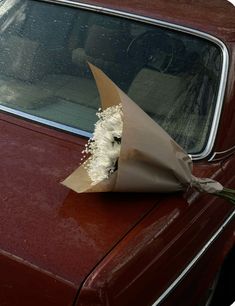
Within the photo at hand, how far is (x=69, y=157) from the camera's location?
233 centimetres

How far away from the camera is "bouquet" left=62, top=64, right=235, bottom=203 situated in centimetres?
204

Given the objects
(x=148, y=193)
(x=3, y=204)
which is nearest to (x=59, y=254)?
(x=3, y=204)

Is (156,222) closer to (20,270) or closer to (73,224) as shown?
(73,224)

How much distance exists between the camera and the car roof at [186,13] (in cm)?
283

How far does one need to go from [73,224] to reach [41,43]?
1.32 m

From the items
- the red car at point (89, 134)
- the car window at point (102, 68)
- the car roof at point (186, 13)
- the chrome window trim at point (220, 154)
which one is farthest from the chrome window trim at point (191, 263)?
the car roof at point (186, 13)

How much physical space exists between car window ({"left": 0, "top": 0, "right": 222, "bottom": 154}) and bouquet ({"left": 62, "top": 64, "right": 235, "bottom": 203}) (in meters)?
0.38

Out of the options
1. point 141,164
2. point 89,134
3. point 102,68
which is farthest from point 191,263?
point 102,68

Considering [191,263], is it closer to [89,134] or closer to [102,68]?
[89,134]

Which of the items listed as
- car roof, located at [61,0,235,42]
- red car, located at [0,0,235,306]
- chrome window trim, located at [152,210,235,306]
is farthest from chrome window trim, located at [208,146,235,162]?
car roof, located at [61,0,235,42]

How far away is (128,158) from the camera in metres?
2.03

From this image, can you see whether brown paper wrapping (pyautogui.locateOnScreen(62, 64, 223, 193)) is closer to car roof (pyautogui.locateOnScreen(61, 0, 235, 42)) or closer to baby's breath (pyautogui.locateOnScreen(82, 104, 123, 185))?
baby's breath (pyautogui.locateOnScreen(82, 104, 123, 185))

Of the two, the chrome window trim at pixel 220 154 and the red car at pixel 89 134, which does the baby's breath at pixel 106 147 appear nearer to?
the red car at pixel 89 134

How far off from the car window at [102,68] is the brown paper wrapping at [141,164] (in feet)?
1.18
